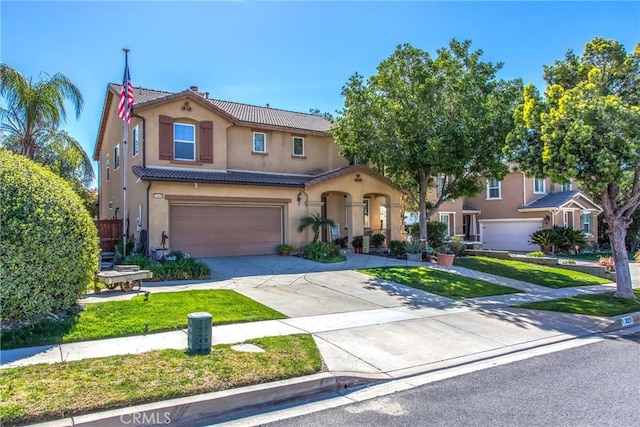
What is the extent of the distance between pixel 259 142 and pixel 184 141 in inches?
148

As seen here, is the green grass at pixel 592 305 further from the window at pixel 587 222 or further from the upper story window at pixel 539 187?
the window at pixel 587 222

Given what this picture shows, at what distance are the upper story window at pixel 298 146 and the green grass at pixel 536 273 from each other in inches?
365

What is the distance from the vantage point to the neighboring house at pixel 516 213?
101ft

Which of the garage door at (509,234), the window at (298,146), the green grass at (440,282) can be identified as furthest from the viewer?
the garage door at (509,234)

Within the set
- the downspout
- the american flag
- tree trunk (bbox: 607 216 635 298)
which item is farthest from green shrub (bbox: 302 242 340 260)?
tree trunk (bbox: 607 216 635 298)

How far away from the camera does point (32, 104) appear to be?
18.3 m

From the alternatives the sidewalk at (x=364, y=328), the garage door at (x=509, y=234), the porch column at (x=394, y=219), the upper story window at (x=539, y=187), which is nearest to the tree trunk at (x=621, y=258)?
the sidewalk at (x=364, y=328)

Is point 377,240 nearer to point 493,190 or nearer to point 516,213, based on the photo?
point 516,213

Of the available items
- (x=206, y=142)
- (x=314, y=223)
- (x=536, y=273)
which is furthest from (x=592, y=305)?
(x=206, y=142)

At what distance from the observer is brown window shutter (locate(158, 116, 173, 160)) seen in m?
18.3

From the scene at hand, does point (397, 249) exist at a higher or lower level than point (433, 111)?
lower

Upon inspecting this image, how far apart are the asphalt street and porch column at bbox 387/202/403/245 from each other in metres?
15.9

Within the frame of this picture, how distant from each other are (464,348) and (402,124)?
12109mm

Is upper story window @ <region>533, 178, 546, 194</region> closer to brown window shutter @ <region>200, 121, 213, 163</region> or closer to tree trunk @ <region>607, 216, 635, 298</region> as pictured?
tree trunk @ <region>607, 216, 635, 298</region>
